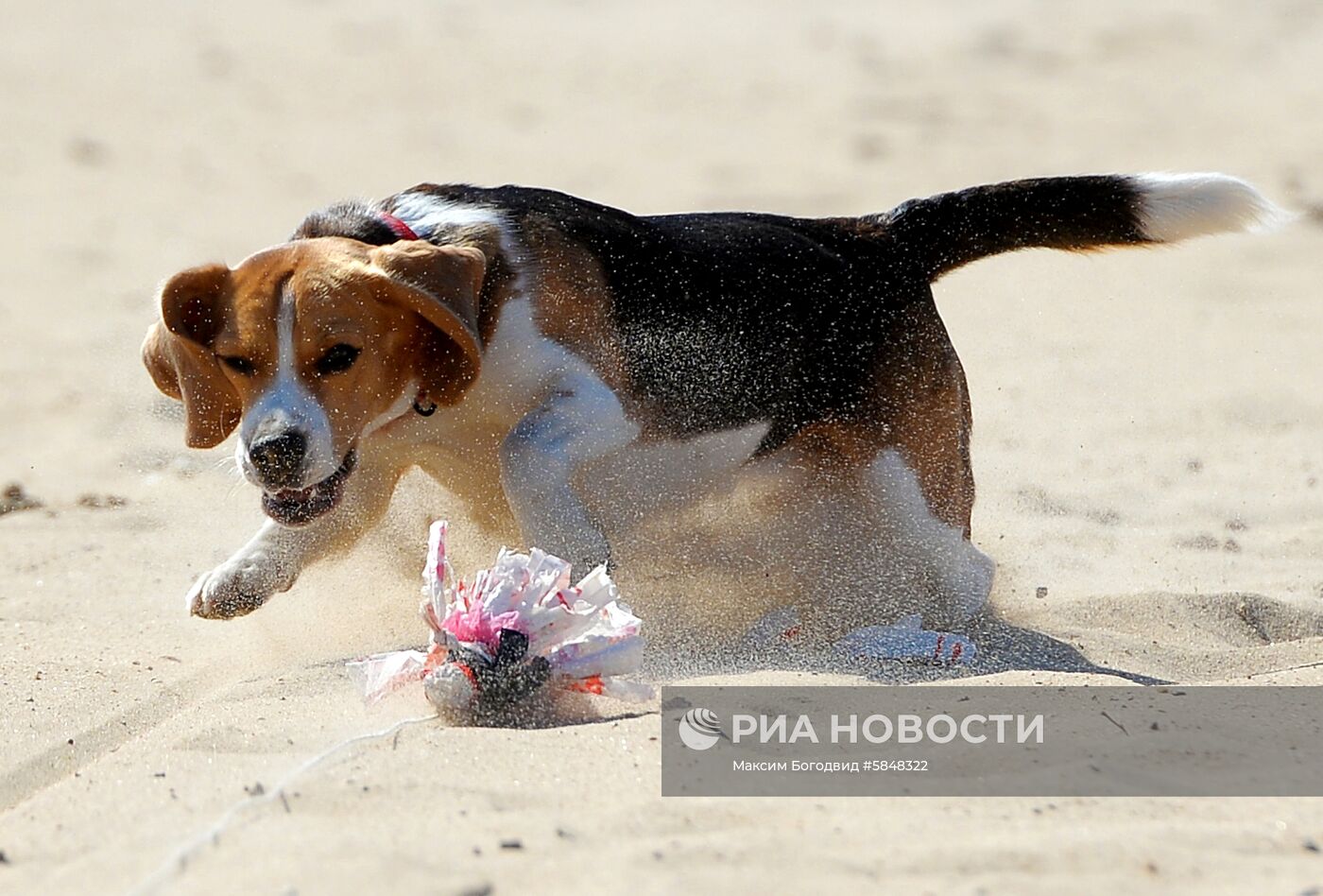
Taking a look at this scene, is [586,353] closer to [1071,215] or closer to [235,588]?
[235,588]

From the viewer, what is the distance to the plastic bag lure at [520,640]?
10.6 feet

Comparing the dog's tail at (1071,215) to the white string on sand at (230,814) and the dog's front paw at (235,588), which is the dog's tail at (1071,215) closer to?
the dog's front paw at (235,588)

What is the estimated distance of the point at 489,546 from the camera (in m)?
4.38

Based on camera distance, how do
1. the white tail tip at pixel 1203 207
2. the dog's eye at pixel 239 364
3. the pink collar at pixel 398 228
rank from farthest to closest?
the white tail tip at pixel 1203 207
the pink collar at pixel 398 228
the dog's eye at pixel 239 364

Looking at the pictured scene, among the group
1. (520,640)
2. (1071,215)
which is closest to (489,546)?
(520,640)

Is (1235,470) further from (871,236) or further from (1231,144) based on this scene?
(1231,144)

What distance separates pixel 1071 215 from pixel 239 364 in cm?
218

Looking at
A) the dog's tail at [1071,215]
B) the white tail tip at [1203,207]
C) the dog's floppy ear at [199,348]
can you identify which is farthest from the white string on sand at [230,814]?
the white tail tip at [1203,207]

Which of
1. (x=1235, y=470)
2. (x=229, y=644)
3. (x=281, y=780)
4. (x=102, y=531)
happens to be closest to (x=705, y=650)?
(x=229, y=644)

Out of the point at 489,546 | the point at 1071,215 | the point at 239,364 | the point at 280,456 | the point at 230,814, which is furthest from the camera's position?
the point at 1071,215

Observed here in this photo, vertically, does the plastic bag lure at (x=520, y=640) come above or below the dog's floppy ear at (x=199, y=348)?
below

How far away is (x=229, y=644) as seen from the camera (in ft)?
14.1

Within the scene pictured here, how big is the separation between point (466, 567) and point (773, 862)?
7.08ft

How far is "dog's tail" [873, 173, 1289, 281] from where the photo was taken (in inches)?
176
